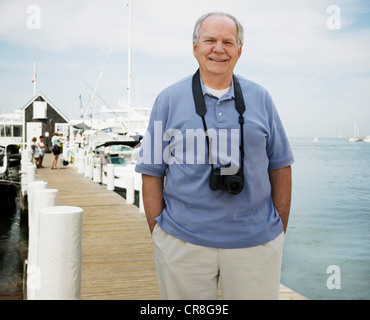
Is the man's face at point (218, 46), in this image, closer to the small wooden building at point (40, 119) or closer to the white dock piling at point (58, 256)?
the white dock piling at point (58, 256)

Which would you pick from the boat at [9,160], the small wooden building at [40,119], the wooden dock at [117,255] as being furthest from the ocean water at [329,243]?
the small wooden building at [40,119]

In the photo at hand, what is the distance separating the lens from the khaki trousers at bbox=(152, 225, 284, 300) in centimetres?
205

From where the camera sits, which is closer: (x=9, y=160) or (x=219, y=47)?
(x=219, y=47)

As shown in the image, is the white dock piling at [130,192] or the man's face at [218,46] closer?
the man's face at [218,46]

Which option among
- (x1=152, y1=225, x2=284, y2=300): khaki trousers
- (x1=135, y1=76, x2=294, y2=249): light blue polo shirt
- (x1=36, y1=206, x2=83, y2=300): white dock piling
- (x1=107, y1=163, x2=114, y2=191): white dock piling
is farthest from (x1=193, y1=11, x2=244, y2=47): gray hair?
(x1=107, y1=163, x2=114, y2=191): white dock piling

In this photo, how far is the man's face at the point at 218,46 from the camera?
2.13 metres

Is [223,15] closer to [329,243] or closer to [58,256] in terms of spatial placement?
[58,256]

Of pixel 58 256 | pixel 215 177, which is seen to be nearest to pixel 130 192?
pixel 58 256

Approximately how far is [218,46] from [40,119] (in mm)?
45612

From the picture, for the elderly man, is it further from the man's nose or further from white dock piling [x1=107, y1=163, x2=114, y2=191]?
white dock piling [x1=107, y1=163, x2=114, y2=191]

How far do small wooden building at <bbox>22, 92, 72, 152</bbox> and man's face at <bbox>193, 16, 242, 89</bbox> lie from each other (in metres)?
44.0

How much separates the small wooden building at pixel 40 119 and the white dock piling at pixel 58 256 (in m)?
43.1

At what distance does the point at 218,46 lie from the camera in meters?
2.13
